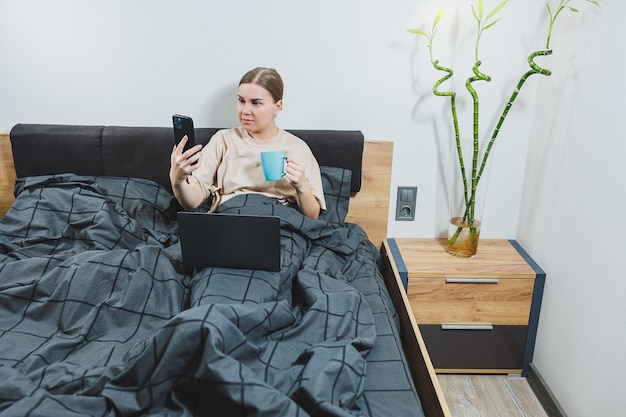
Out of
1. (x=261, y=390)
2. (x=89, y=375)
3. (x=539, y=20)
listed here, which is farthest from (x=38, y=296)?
(x=539, y=20)

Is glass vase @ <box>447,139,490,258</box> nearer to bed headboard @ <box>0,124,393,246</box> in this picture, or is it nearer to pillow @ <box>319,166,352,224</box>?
bed headboard @ <box>0,124,393,246</box>

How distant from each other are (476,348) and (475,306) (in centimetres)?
18

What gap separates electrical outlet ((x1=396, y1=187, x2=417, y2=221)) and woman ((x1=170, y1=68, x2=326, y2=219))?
0.44 meters

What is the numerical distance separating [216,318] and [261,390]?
7.1 inches

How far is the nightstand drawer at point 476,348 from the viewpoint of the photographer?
2049 mm

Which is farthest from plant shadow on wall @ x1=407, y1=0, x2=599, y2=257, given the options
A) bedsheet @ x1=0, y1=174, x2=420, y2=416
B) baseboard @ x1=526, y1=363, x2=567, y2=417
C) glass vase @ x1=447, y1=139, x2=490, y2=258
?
baseboard @ x1=526, y1=363, x2=567, y2=417

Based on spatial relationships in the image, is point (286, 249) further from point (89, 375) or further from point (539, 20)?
point (539, 20)

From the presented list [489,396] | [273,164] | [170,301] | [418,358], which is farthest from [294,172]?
[489,396]

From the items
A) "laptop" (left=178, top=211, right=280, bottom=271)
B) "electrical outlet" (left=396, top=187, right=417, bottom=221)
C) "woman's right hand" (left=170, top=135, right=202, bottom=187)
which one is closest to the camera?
"laptop" (left=178, top=211, right=280, bottom=271)

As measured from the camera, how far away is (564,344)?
1.86m

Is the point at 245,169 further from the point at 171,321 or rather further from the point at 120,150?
the point at 171,321

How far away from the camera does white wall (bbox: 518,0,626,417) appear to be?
1576mm

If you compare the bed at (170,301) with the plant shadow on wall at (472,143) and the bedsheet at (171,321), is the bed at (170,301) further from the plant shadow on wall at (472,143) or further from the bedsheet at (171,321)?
the plant shadow on wall at (472,143)

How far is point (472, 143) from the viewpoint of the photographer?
2.11 m
